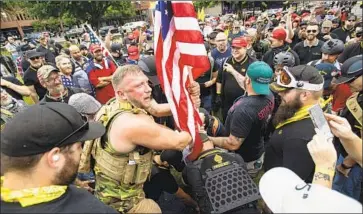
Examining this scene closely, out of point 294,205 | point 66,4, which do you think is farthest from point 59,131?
point 66,4

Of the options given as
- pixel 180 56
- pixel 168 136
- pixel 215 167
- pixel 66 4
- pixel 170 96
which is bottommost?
pixel 215 167

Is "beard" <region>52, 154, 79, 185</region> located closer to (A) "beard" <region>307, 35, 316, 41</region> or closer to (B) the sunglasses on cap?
(B) the sunglasses on cap

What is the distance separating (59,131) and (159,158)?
1534 millimetres

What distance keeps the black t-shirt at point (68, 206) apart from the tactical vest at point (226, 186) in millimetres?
754

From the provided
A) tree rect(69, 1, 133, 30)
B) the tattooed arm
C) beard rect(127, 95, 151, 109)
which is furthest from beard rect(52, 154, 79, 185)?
tree rect(69, 1, 133, 30)

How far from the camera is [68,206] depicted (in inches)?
60.9

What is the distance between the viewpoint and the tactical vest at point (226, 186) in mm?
2010

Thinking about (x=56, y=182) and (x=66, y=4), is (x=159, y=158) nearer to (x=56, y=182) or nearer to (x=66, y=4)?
(x=56, y=182)

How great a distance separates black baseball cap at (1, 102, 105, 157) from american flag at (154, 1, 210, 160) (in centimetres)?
94

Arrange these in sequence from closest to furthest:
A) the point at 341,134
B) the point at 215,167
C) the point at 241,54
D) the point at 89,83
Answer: the point at 341,134 < the point at 215,167 < the point at 241,54 < the point at 89,83

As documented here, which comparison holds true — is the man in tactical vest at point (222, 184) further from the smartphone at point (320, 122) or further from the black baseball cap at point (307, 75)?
the black baseball cap at point (307, 75)

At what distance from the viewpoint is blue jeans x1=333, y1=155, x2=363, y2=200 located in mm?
3160

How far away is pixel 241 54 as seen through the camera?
17.0ft

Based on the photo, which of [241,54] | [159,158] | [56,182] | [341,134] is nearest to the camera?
[56,182]
